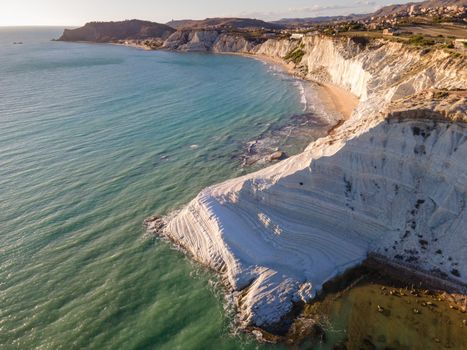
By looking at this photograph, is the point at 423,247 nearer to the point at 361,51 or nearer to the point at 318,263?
the point at 318,263

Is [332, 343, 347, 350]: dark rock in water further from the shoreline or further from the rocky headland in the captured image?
the shoreline

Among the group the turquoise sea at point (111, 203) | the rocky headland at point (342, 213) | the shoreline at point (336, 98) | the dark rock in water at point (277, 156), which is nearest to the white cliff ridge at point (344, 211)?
the rocky headland at point (342, 213)

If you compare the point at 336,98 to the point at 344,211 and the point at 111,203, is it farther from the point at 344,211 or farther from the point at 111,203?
the point at 111,203

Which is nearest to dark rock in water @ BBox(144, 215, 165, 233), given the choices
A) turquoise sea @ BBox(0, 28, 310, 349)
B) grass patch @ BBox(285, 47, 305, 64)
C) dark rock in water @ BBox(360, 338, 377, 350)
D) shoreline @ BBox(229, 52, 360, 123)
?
turquoise sea @ BBox(0, 28, 310, 349)

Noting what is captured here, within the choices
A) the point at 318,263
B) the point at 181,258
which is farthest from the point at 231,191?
the point at 318,263

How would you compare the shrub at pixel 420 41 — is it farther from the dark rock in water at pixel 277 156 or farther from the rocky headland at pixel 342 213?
the dark rock in water at pixel 277 156
